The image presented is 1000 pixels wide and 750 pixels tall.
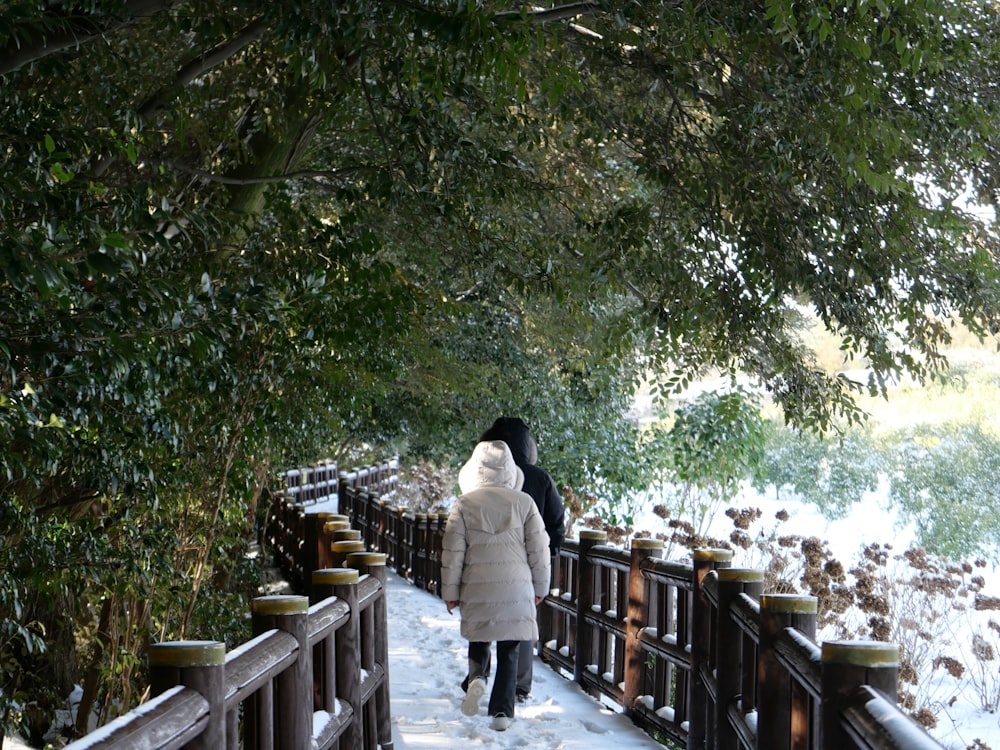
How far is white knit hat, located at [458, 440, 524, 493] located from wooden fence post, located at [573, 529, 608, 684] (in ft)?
5.00

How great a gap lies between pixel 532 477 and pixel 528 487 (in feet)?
0.23

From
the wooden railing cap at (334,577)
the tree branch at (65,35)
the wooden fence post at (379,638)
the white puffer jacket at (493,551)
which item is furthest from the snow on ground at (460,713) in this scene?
the tree branch at (65,35)

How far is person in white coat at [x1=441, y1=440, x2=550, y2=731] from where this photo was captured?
6.32 meters

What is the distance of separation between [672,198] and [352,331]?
2139 mm

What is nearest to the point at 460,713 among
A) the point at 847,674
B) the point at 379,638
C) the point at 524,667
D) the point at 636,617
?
the point at 524,667

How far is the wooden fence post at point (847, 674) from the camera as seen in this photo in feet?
8.29

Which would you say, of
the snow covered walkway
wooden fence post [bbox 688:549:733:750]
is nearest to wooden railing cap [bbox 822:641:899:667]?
wooden fence post [bbox 688:549:733:750]

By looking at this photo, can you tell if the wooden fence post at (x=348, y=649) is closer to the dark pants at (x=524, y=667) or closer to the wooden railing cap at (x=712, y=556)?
the wooden railing cap at (x=712, y=556)

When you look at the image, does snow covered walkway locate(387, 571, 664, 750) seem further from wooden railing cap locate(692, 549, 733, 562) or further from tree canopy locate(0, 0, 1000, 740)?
tree canopy locate(0, 0, 1000, 740)

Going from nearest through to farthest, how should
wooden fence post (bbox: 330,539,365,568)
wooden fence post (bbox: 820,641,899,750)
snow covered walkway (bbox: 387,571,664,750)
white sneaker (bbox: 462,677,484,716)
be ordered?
wooden fence post (bbox: 820,641,899,750)
snow covered walkway (bbox: 387,571,664,750)
wooden fence post (bbox: 330,539,365,568)
white sneaker (bbox: 462,677,484,716)

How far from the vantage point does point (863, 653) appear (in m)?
2.56

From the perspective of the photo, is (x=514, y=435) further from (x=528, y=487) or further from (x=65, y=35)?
(x=65, y=35)

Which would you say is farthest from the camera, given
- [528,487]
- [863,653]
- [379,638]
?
[528,487]

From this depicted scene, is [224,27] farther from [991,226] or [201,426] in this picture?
[991,226]
